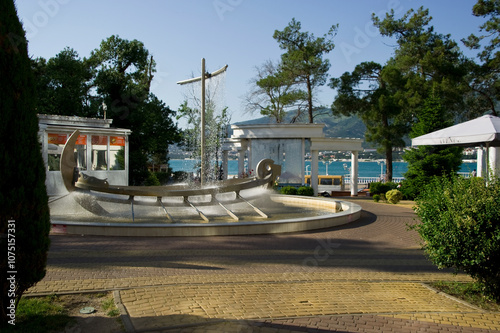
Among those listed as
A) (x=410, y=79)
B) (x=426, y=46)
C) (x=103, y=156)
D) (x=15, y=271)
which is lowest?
(x=15, y=271)

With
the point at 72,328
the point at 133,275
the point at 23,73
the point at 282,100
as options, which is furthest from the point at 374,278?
the point at 282,100

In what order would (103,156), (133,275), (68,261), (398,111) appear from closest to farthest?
(133,275)
(68,261)
(103,156)
(398,111)

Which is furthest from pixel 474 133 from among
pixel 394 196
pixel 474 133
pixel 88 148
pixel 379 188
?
pixel 88 148

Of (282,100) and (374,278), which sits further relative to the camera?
(282,100)

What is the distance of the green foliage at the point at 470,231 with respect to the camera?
5523 millimetres

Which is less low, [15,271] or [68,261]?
[15,271]

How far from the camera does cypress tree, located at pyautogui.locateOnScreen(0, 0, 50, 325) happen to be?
420 centimetres

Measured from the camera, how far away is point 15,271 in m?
4.28

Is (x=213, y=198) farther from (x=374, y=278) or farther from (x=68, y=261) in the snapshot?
(x=374, y=278)

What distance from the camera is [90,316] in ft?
16.2

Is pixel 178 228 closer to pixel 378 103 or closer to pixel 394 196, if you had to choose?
pixel 394 196

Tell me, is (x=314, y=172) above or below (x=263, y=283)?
above

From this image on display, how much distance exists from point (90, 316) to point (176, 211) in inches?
388

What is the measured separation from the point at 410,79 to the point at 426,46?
3646 mm
